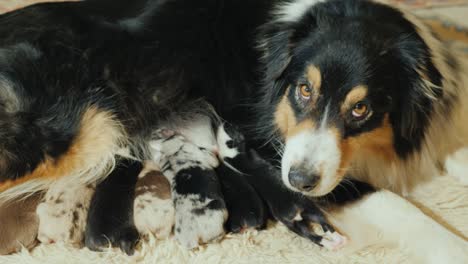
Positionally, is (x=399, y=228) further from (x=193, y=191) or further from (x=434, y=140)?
(x=193, y=191)

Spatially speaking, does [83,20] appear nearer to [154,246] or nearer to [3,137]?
[3,137]

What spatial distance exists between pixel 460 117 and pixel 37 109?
158 cm

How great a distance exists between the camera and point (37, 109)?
1.81 meters

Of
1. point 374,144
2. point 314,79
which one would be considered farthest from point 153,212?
point 374,144

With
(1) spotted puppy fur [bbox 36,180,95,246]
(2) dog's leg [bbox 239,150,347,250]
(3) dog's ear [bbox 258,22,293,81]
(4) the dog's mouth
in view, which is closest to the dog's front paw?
(2) dog's leg [bbox 239,150,347,250]

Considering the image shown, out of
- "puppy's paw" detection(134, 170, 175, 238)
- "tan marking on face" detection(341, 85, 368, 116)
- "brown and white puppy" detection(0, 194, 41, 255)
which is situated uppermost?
"tan marking on face" detection(341, 85, 368, 116)

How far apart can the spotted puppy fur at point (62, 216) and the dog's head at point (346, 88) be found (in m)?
0.70

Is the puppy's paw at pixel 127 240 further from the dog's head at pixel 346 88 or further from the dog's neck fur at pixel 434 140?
the dog's neck fur at pixel 434 140

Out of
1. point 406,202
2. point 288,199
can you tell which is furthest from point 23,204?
point 406,202

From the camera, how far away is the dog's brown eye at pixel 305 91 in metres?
1.71

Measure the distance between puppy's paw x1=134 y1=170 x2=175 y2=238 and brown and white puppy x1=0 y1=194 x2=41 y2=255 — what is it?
34 centimetres

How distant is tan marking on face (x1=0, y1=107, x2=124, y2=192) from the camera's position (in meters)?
1.81

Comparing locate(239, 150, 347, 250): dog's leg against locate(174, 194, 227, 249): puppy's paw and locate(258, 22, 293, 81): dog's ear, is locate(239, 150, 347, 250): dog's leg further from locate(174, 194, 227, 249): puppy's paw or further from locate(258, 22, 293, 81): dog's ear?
locate(258, 22, 293, 81): dog's ear

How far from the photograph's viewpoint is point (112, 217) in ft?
5.55
